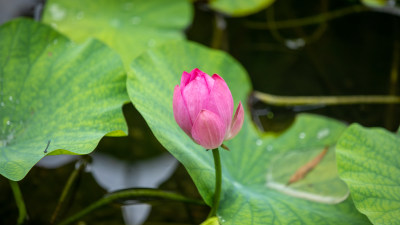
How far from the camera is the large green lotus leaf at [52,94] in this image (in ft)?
3.40

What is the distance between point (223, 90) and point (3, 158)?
0.52 m

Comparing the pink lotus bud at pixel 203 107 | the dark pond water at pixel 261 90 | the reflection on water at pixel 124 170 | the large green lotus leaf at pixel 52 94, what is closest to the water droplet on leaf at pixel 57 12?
the dark pond water at pixel 261 90

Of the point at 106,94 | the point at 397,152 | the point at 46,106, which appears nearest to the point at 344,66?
the point at 397,152

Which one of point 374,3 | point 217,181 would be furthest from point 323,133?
point 374,3

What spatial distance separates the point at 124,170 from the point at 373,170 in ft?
2.49

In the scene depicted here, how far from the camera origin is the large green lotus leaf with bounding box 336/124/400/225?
98cm

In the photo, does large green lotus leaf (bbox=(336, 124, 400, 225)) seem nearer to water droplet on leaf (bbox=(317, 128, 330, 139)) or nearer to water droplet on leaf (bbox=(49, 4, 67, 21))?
water droplet on leaf (bbox=(317, 128, 330, 139))

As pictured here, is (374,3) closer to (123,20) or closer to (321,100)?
(321,100)

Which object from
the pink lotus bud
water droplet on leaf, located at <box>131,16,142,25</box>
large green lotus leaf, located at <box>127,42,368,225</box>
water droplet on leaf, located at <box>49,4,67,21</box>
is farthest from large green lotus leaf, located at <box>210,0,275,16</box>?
the pink lotus bud

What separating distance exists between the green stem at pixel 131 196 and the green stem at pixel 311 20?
1.04m

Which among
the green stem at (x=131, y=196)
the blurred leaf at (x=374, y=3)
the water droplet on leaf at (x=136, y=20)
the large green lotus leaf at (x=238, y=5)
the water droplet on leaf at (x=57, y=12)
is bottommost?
the green stem at (x=131, y=196)

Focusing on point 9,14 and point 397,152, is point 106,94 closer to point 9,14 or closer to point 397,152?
point 397,152

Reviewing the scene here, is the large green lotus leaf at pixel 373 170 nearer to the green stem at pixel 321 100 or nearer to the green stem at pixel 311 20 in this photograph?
the green stem at pixel 321 100

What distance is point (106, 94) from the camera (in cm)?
117
